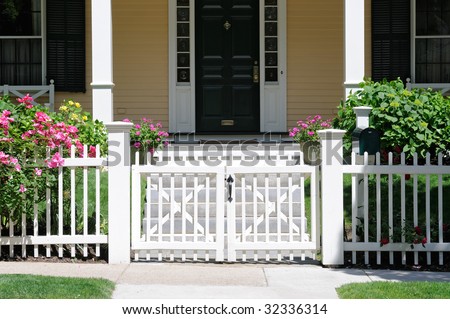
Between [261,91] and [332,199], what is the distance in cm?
626

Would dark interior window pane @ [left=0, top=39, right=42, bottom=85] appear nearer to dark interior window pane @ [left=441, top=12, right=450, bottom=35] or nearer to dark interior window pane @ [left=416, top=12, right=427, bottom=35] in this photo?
dark interior window pane @ [left=416, top=12, right=427, bottom=35]

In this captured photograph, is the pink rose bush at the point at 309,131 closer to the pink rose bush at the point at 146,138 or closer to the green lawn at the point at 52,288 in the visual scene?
the pink rose bush at the point at 146,138

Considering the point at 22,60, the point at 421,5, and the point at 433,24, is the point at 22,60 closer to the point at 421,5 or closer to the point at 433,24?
the point at 421,5

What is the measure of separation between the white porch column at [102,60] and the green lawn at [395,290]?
6.07m

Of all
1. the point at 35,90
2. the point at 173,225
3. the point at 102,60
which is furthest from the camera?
the point at 35,90

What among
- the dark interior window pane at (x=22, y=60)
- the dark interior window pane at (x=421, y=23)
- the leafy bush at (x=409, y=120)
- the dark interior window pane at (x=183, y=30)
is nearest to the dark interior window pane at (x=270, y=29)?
the dark interior window pane at (x=183, y=30)

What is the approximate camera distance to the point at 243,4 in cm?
1495

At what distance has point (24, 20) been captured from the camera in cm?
1471

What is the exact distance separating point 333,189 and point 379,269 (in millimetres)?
934

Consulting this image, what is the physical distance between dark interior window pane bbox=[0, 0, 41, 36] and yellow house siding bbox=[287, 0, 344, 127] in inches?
168

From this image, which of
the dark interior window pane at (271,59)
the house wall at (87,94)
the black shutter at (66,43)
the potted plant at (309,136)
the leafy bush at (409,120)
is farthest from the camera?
the dark interior window pane at (271,59)

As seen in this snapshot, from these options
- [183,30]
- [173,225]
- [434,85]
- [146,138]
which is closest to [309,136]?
[146,138]

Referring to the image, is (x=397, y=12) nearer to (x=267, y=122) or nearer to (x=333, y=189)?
(x=267, y=122)

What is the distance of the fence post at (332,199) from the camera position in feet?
29.1
